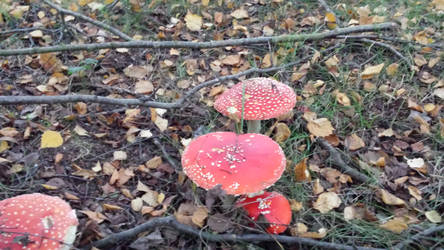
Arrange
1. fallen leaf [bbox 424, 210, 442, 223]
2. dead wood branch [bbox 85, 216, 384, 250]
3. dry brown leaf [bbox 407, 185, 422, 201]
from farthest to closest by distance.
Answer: dry brown leaf [bbox 407, 185, 422, 201], fallen leaf [bbox 424, 210, 442, 223], dead wood branch [bbox 85, 216, 384, 250]

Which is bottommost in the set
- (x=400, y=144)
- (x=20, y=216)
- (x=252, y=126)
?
(x=400, y=144)

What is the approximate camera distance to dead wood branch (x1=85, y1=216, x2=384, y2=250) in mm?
1689

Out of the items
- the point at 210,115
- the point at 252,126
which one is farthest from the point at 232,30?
the point at 252,126

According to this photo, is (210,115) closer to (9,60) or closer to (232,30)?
(232,30)

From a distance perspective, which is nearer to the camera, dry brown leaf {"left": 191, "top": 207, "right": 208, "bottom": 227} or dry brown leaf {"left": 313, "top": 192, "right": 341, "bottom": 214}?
dry brown leaf {"left": 191, "top": 207, "right": 208, "bottom": 227}

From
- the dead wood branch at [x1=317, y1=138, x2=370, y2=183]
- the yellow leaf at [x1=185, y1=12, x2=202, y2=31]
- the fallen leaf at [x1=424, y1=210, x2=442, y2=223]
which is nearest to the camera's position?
the fallen leaf at [x1=424, y1=210, x2=442, y2=223]

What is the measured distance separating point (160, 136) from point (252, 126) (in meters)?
0.66

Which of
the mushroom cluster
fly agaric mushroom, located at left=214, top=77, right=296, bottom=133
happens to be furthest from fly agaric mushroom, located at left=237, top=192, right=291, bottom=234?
fly agaric mushroom, located at left=214, top=77, right=296, bottom=133

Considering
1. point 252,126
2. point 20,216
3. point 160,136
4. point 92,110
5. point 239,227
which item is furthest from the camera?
point 92,110

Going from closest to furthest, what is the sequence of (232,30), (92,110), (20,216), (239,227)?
(20,216) → (239,227) → (92,110) → (232,30)

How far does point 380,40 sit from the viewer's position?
10.4ft

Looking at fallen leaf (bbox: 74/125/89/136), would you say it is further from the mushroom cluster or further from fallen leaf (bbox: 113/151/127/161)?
the mushroom cluster

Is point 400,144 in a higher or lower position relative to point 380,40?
lower

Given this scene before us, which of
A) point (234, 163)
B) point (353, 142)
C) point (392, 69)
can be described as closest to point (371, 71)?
point (392, 69)
